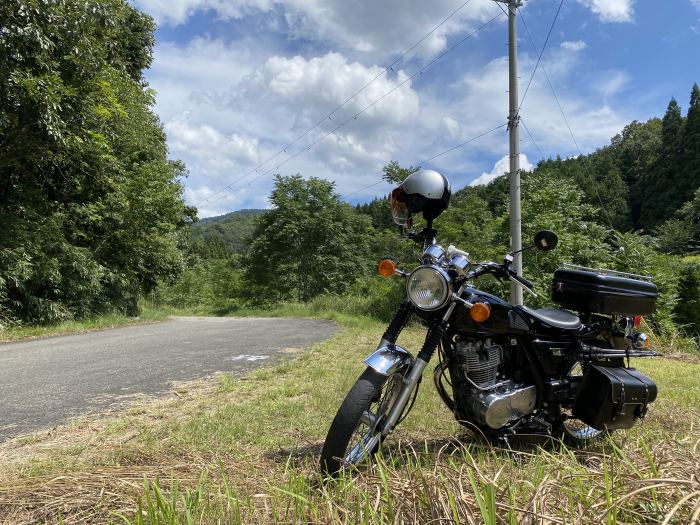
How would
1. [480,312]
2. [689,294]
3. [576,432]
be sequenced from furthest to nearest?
[689,294], [576,432], [480,312]

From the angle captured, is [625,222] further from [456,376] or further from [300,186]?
[456,376]

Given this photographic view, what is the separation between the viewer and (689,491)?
1.16 metres

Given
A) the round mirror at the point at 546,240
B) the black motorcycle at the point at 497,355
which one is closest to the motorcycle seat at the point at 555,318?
the black motorcycle at the point at 497,355

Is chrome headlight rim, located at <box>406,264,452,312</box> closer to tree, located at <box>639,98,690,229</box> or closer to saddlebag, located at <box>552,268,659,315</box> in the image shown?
saddlebag, located at <box>552,268,659,315</box>

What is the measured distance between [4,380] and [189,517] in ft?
15.5

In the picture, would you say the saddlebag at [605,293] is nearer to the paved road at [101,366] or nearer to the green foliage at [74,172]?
the paved road at [101,366]

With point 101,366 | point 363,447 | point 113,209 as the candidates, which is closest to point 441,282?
point 363,447

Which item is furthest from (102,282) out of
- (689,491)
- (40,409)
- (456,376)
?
(689,491)

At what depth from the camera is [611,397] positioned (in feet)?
8.11

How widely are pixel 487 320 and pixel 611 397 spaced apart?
802mm

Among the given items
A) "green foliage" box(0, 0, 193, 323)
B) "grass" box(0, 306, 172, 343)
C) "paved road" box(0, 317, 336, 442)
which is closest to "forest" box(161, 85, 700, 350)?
"paved road" box(0, 317, 336, 442)

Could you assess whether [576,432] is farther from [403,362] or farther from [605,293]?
[403,362]

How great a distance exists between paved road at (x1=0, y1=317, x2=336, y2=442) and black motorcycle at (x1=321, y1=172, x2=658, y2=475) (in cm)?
253

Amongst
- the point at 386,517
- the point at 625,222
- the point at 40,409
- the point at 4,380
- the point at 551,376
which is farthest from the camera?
the point at 625,222
